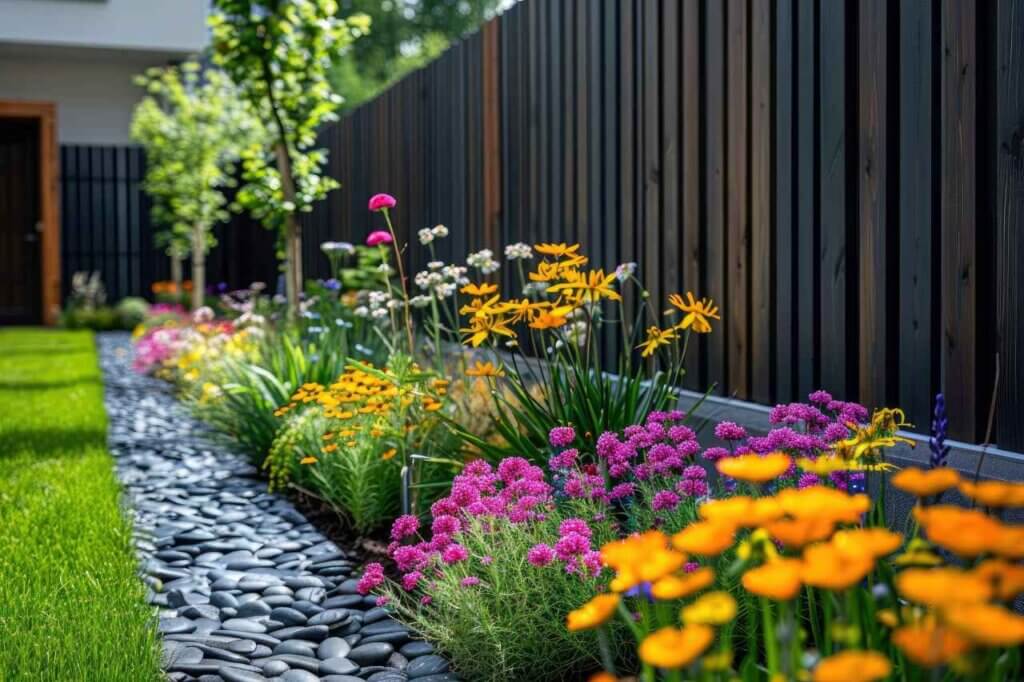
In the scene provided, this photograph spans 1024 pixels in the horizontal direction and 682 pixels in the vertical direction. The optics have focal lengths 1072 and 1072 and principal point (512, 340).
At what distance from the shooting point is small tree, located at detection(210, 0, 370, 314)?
21.9 ft

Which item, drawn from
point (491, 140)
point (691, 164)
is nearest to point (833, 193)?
point (691, 164)

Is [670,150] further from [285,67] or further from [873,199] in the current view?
[285,67]

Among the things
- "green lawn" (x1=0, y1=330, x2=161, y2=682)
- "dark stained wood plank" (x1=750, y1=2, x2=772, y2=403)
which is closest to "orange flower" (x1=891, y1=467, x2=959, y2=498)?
"green lawn" (x1=0, y1=330, x2=161, y2=682)

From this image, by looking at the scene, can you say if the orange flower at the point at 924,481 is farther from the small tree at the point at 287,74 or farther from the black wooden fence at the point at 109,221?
the black wooden fence at the point at 109,221

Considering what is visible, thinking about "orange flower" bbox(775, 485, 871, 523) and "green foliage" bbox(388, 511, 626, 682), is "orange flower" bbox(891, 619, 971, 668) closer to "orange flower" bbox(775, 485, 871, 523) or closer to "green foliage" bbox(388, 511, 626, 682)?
"orange flower" bbox(775, 485, 871, 523)

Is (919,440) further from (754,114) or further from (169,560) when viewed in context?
(169,560)

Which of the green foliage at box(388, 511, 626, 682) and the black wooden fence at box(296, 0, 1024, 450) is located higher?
the black wooden fence at box(296, 0, 1024, 450)

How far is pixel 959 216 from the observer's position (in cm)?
273

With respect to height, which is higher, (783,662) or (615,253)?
(615,253)

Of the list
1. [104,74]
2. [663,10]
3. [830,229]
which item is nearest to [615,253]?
[663,10]

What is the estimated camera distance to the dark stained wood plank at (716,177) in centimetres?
381

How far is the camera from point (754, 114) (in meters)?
3.60

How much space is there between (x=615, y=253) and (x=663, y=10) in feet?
3.35

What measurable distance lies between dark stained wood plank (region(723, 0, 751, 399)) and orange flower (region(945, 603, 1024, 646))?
280cm
